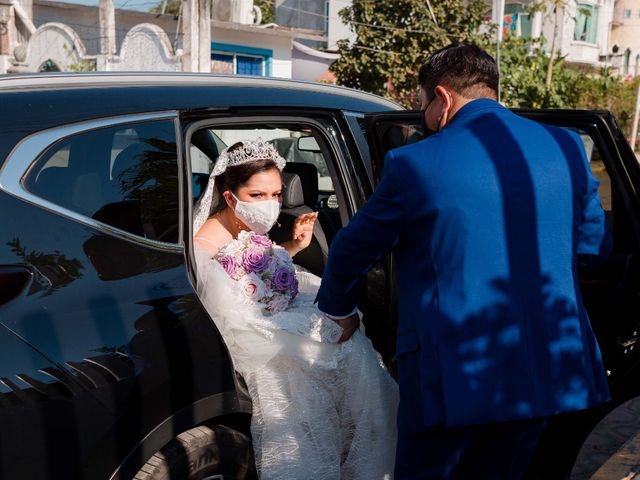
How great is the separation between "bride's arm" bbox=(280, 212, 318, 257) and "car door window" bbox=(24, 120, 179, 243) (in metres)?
1.03

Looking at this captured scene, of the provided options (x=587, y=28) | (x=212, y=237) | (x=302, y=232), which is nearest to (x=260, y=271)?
(x=212, y=237)

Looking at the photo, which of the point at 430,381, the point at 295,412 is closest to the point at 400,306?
the point at 430,381

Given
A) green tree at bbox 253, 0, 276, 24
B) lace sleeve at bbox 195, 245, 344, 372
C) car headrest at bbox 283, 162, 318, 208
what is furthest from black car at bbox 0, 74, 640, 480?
green tree at bbox 253, 0, 276, 24

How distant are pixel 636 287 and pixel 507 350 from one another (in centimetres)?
91

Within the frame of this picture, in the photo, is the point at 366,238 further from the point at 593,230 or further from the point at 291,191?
the point at 291,191

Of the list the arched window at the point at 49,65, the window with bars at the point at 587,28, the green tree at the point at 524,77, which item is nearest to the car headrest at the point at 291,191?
the green tree at the point at 524,77

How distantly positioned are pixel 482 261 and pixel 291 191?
60.6 inches

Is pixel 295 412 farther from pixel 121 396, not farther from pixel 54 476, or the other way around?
pixel 54 476

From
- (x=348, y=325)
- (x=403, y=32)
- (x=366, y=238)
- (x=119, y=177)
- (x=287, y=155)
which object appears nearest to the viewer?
(x=366, y=238)

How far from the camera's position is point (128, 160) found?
230 centimetres

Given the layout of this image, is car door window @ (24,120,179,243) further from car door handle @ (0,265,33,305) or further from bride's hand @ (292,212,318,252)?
bride's hand @ (292,212,318,252)

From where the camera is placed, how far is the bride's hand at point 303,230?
3.32 meters

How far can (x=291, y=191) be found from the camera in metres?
3.47

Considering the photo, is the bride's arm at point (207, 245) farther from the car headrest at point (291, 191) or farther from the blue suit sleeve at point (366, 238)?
the blue suit sleeve at point (366, 238)
